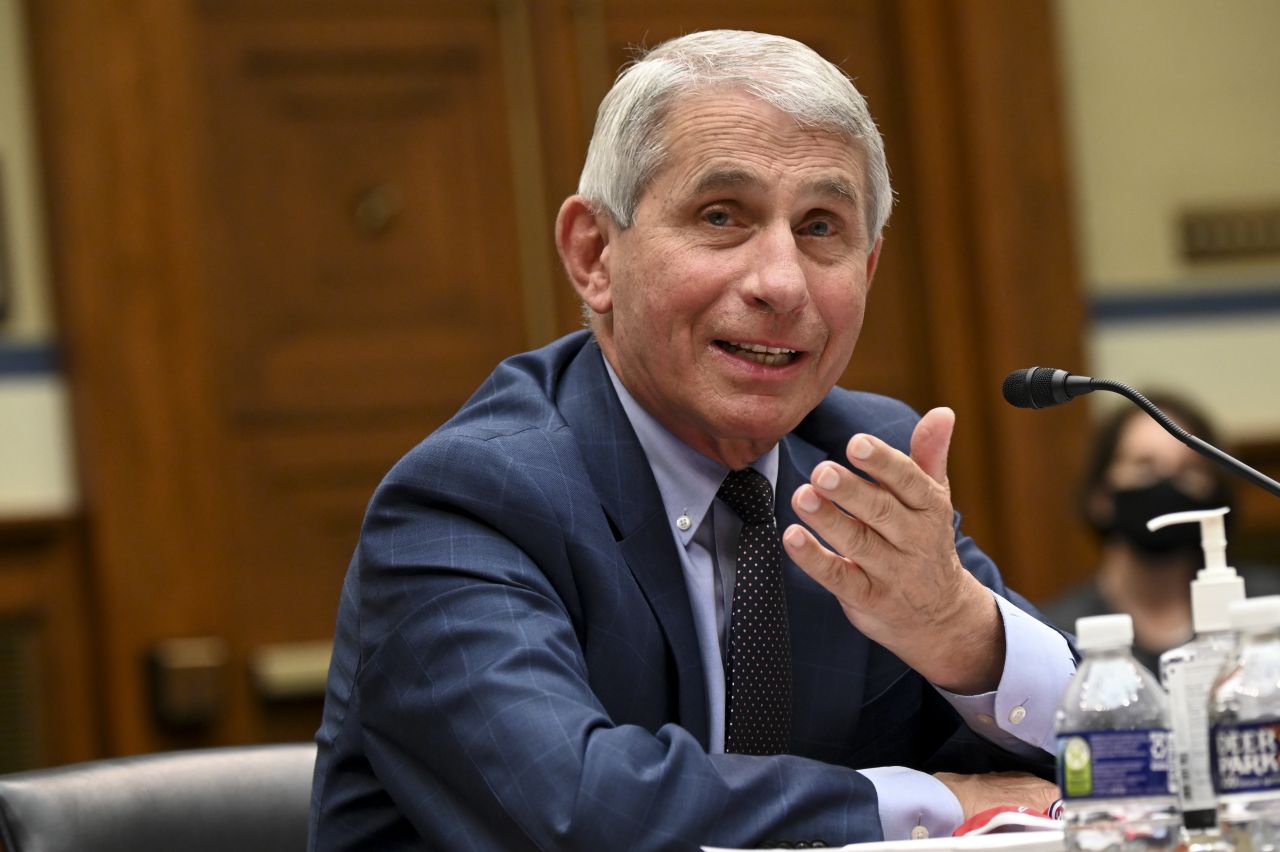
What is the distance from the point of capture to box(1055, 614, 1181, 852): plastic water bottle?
1.21m

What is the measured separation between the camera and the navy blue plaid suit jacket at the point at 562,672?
4.80 feet

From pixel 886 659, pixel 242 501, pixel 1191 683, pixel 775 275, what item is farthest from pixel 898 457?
pixel 242 501

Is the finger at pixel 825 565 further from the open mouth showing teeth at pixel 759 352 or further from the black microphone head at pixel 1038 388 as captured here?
the open mouth showing teeth at pixel 759 352

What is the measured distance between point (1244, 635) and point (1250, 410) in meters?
3.60

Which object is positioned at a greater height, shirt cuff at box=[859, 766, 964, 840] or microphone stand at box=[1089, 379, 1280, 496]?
microphone stand at box=[1089, 379, 1280, 496]

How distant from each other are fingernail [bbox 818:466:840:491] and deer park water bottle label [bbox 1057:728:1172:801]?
306 mm

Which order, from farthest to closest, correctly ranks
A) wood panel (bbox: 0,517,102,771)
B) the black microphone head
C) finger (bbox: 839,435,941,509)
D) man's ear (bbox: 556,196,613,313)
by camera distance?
wood panel (bbox: 0,517,102,771) < man's ear (bbox: 556,196,613,313) < the black microphone head < finger (bbox: 839,435,941,509)

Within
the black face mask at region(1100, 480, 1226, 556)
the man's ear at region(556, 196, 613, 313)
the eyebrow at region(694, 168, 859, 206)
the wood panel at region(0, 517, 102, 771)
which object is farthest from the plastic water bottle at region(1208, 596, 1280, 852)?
the wood panel at region(0, 517, 102, 771)

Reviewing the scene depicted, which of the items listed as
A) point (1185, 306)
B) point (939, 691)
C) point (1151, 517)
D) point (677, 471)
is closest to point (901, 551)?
point (939, 691)

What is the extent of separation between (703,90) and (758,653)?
22.4 inches

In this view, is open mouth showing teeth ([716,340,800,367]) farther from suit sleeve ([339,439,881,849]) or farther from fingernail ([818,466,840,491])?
fingernail ([818,466,840,491])

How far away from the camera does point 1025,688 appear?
1.72 m

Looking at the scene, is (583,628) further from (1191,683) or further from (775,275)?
(1191,683)

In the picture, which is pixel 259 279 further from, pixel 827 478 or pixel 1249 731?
pixel 1249 731
